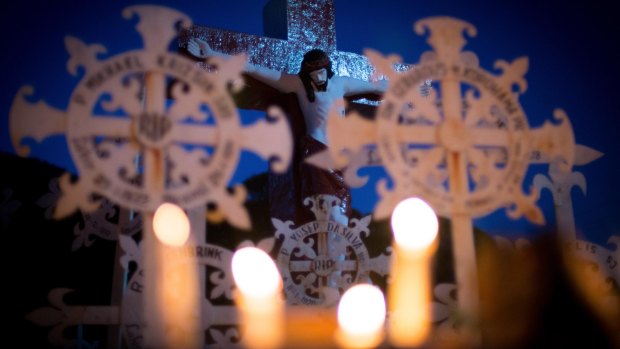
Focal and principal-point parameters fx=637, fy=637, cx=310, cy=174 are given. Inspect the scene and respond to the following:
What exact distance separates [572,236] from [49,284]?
3571 mm

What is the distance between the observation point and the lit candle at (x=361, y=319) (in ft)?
7.41

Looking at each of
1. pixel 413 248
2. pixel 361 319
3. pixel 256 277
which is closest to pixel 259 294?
pixel 256 277

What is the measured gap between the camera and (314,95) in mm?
4941

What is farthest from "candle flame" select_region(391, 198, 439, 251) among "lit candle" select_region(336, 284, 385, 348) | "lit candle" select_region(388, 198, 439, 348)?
"lit candle" select_region(336, 284, 385, 348)

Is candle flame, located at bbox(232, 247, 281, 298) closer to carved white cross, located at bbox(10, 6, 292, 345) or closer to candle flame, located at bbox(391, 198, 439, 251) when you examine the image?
carved white cross, located at bbox(10, 6, 292, 345)

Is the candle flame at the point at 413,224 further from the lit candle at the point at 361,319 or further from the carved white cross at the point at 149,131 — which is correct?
the carved white cross at the point at 149,131

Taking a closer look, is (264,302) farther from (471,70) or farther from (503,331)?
(471,70)

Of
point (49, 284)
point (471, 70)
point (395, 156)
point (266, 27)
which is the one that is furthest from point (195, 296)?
point (266, 27)

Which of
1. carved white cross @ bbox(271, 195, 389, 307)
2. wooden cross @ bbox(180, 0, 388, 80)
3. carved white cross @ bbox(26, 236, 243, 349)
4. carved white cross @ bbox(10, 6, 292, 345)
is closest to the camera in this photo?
carved white cross @ bbox(10, 6, 292, 345)

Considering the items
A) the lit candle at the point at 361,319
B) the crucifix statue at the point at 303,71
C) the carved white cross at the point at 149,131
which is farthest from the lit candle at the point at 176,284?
the crucifix statue at the point at 303,71

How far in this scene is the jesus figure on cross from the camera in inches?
185

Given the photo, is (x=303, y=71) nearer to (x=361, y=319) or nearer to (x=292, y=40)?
(x=292, y=40)

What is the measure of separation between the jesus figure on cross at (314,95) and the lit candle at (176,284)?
64.7 inches

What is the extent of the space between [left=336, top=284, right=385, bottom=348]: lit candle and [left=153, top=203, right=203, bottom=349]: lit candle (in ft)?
2.02
